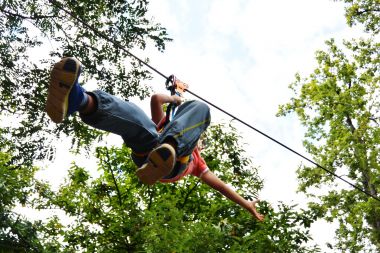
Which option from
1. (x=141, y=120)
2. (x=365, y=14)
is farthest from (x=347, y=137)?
(x=141, y=120)

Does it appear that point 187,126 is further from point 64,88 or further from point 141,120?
point 64,88

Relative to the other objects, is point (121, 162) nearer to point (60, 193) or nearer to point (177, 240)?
point (60, 193)

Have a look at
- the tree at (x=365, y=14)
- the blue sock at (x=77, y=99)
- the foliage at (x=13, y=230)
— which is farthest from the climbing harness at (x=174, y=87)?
the tree at (x=365, y=14)

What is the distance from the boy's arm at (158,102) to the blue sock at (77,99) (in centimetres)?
63

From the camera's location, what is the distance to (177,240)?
275 inches

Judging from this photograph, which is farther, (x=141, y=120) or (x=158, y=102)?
(x=158, y=102)

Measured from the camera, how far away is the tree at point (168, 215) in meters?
7.27

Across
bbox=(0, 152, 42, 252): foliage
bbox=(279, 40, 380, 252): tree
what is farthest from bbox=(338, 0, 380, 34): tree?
bbox=(0, 152, 42, 252): foliage

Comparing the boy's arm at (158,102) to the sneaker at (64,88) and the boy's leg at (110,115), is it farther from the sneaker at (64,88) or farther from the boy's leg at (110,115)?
the sneaker at (64,88)

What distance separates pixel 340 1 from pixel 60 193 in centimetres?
1168

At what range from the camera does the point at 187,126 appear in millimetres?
3307

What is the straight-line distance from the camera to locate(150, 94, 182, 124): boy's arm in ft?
11.1

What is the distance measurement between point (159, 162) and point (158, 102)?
0.64 m

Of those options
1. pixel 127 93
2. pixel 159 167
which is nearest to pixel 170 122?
pixel 159 167
